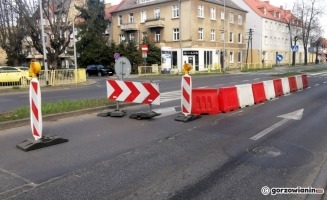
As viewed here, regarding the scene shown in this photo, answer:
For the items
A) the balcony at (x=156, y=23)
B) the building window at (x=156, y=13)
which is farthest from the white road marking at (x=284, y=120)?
the building window at (x=156, y=13)

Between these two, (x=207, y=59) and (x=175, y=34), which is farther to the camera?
(x=207, y=59)

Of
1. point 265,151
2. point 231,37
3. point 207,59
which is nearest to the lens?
point 265,151

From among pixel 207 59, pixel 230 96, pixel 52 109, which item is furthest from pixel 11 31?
pixel 230 96

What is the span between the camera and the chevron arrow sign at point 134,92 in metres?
9.78

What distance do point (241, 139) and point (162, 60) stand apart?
37.0 meters

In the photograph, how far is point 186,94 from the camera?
977 centimetres

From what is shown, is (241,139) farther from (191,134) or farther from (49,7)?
(49,7)

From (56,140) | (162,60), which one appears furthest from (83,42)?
(56,140)

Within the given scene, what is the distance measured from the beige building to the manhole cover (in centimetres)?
3729

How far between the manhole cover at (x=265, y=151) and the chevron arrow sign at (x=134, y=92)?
3.92m

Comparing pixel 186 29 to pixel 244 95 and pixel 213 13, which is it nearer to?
pixel 213 13

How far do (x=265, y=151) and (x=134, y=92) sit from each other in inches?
190

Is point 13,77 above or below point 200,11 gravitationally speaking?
below

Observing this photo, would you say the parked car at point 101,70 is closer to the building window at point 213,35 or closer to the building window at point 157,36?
the building window at point 157,36
